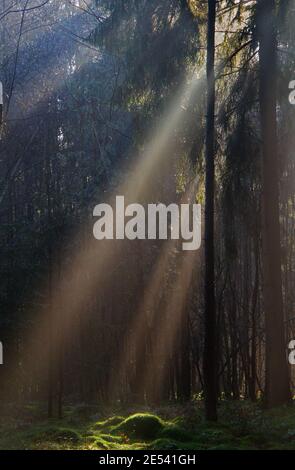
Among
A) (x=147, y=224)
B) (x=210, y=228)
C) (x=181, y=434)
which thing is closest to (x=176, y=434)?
(x=181, y=434)

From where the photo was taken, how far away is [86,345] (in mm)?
22906

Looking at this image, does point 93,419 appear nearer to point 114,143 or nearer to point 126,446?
point 126,446

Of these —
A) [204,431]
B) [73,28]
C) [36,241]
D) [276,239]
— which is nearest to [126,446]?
[204,431]

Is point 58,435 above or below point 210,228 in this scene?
below

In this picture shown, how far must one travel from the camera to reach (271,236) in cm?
1297

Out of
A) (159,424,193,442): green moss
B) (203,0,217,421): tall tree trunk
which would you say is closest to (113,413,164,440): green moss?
(159,424,193,442): green moss

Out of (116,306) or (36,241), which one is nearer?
(36,241)

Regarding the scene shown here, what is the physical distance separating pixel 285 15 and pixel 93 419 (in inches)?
399

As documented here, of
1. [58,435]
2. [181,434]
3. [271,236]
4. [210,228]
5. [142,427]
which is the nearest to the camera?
[181,434]

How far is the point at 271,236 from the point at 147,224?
853cm

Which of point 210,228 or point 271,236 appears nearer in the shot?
point 210,228

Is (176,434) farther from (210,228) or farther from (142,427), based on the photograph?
(210,228)

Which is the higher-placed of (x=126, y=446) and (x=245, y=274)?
(x=245, y=274)

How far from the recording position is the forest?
1195cm
